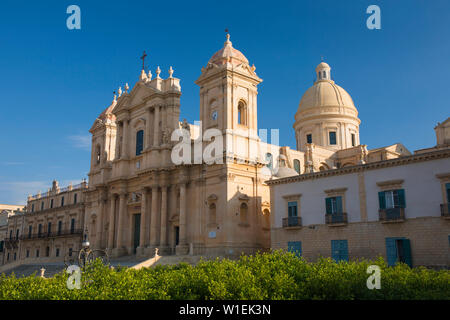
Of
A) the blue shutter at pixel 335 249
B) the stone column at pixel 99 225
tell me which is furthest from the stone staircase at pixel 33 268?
the blue shutter at pixel 335 249

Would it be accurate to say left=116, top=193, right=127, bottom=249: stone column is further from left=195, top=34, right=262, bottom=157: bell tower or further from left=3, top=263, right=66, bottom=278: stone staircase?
left=195, top=34, right=262, bottom=157: bell tower

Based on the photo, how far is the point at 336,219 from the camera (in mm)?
27281

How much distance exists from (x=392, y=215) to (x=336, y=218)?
11.6ft

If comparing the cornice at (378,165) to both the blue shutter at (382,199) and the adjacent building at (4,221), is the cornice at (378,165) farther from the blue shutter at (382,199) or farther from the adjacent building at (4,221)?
the adjacent building at (4,221)

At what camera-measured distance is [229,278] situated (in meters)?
13.6

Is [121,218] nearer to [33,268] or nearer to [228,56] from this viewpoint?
[33,268]

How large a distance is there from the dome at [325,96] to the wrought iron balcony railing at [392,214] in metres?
28.2

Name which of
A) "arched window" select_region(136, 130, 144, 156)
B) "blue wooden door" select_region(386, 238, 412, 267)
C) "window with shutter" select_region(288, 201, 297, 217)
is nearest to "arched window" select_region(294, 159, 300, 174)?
"window with shutter" select_region(288, 201, 297, 217)

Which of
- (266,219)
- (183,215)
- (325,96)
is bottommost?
(266,219)

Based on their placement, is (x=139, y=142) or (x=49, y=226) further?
(x=49, y=226)

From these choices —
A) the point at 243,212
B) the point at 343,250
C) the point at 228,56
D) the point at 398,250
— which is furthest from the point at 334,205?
the point at 228,56

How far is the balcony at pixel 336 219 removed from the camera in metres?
27.0
